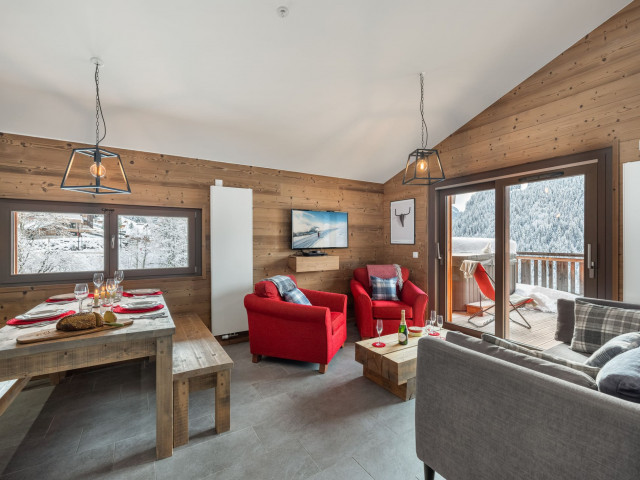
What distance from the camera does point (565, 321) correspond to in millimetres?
2686

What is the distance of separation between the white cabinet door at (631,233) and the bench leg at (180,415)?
3.65m

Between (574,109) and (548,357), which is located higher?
(574,109)

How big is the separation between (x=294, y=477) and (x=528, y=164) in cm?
364

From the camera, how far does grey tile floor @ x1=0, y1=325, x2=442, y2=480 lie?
177cm

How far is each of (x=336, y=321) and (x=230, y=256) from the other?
159 cm

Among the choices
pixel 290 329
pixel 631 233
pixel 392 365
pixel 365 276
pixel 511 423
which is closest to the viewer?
pixel 511 423

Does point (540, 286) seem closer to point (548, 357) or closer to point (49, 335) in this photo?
point (548, 357)

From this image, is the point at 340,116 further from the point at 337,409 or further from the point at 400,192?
the point at 337,409

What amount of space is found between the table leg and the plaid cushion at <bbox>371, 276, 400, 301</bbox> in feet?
9.73

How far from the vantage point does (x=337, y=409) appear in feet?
7.84

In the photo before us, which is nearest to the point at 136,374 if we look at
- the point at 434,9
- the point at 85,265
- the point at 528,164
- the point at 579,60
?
the point at 85,265

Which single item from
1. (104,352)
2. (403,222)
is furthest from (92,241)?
(403,222)

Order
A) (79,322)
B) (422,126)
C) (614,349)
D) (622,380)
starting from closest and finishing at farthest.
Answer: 1. (622,380)
2. (614,349)
3. (79,322)
4. (422,126)

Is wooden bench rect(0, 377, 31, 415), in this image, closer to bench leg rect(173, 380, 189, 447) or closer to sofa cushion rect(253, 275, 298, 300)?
bench leg rect(173, 380, 189, 447)
